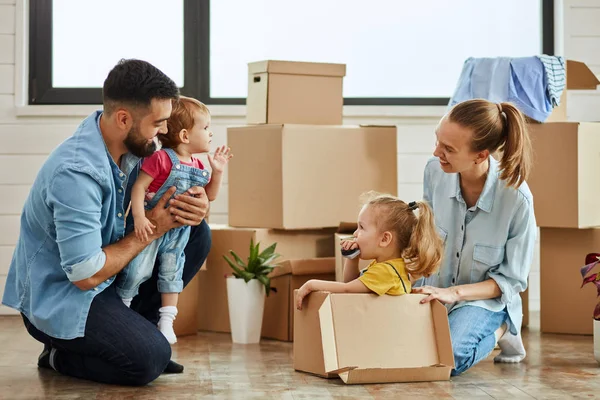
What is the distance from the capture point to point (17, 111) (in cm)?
417

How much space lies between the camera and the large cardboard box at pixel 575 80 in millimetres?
3627

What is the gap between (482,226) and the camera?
9.07 ft

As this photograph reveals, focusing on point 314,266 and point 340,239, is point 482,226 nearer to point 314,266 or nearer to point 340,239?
point 340,239

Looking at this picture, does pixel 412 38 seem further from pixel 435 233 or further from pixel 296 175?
pixel 435 233

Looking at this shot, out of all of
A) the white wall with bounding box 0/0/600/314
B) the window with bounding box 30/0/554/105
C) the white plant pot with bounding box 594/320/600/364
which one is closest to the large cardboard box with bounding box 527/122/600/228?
the white plant pot with bounding box 594/320/600/364

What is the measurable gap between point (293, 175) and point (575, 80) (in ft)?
4.22

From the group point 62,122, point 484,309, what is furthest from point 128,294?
point 62,122

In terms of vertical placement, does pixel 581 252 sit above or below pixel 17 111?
below

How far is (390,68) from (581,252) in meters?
1.44

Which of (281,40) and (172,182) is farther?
(281,40)

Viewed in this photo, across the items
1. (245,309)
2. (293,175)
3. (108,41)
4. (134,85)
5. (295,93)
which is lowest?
(245,309)

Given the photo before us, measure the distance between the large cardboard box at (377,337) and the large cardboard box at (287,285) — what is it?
90cm

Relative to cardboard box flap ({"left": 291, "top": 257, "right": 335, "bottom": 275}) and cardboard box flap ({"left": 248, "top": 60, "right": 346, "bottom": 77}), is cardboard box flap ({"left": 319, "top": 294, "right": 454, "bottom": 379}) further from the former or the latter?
cardboard box flap ({"left": 248, "top": 60, "right": 346, "bottom": 77})

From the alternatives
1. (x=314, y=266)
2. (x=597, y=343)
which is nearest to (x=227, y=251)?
(x=314, y=266)
